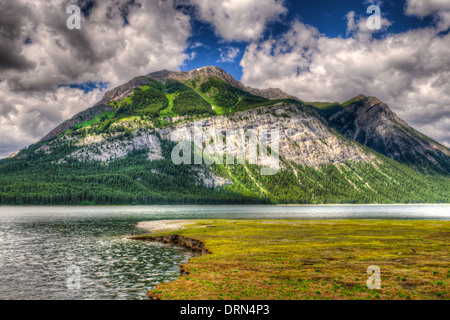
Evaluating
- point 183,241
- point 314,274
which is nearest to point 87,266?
point 183,241

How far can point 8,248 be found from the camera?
195ft

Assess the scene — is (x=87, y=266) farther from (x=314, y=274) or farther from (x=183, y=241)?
(x=314, y=274)

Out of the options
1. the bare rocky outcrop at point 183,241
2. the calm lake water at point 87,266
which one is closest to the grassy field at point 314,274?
the calm lake water at point 87,266

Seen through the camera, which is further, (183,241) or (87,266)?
(183,241)

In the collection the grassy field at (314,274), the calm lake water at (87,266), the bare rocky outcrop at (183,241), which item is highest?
the grassy field at (314,274)

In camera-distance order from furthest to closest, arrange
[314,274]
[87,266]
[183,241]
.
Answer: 1. [183,241]
2. [87,266]
3. [314,274]

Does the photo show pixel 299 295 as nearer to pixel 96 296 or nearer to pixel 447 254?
pixel 96 296

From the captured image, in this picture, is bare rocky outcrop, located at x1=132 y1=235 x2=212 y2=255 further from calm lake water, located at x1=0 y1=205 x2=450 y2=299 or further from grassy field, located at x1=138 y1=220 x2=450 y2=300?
grassy field, located at x1=138 y1=220 x2=450 y2=300

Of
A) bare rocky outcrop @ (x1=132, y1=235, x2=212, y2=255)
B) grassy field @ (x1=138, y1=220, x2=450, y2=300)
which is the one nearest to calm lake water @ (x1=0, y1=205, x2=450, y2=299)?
bare rocky outcrop @ (x1=132, y1=235, x2=212, y2=255)

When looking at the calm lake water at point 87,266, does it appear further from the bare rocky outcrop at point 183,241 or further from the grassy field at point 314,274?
the grassy field at point 314,274

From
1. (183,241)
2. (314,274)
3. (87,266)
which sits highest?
(314,274)

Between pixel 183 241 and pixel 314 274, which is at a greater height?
pixel 314 274

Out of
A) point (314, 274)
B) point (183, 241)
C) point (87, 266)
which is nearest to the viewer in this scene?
point (314, 274)
